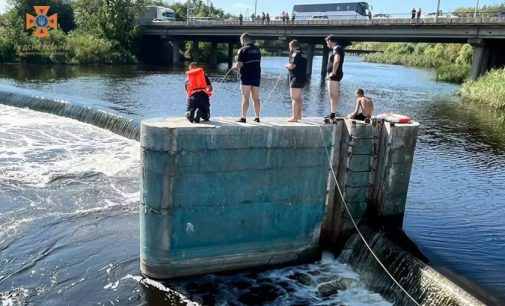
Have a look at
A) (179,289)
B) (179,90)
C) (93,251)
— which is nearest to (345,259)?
(179,289)

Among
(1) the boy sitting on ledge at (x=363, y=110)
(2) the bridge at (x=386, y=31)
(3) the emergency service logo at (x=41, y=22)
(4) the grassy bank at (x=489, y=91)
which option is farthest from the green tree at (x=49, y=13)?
(1) the boy sitting on ledge at (x=363, y=110)

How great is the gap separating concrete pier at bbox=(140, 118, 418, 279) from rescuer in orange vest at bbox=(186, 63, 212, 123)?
0.31 m

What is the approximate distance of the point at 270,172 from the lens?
1034cm

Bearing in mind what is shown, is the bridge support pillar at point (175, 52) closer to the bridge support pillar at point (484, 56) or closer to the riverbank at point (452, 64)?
the riverbank at point (452, 64)

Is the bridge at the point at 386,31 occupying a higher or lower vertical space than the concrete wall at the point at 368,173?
higher

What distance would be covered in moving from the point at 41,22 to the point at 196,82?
6833 centimetres

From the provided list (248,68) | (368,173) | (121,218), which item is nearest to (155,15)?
(121,218)

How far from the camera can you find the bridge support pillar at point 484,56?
44.2 m

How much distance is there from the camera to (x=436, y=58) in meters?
79.8

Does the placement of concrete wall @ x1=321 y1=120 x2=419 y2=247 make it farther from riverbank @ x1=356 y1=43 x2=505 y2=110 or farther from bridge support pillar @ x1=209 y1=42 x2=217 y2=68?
bridge support pillar @ x1=209 y1=42 x2=217 y2=68

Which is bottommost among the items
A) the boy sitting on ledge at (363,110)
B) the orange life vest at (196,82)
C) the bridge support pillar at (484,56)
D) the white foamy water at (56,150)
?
the white foamy water at (56,150)

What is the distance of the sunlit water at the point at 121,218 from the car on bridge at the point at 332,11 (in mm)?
39789

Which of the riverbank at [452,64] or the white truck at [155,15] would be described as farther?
the white truck at [155,15]

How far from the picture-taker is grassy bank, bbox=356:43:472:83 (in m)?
57.5
